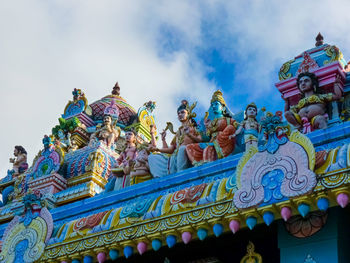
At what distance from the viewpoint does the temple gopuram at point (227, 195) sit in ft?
30.7

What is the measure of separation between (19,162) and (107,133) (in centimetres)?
364

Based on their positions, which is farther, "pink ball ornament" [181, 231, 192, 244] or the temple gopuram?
"pink ball ornament" [181, 231, 192, 244]

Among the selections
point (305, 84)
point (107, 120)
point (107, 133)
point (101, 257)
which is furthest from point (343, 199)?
point (107, 120)

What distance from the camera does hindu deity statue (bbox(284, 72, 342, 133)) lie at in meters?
11.9

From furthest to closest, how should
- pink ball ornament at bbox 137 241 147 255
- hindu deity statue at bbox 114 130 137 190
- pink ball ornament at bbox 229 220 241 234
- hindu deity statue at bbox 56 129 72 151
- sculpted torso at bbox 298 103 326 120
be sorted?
hindu deity statue at bbox 56 129 72 151 < hindu deity statue at bbox 114 130 137 190 < sculpted torso at bbox 298 103 326 120 < pink ball ornament at bbox 137 241 147 255 < pink ball ornament at bbox 229 220 241 234

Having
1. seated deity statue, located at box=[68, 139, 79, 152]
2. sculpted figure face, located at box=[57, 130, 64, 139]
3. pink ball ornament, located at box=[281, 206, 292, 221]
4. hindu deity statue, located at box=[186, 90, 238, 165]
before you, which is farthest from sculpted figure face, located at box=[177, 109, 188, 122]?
sculpted figure face, located at box=[57, 130, 64, 139]

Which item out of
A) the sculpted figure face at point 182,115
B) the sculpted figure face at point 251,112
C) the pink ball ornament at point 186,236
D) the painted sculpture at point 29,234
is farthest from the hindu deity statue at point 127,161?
the pink ball ornament at point 186,236

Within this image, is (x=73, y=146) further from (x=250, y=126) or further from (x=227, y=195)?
(x=227, y=195)

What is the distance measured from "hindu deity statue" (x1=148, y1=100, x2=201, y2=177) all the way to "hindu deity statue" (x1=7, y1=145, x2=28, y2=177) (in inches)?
312

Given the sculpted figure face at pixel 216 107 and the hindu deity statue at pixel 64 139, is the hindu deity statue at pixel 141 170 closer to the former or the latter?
the sculpted figure face at pixel 216 107

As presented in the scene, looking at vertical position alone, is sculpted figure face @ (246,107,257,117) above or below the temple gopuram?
above

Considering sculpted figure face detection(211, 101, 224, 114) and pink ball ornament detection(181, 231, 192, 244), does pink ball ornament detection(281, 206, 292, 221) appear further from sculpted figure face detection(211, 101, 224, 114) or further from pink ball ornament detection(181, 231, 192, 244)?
sculpted figure face detection(211, 101, 224, 114)

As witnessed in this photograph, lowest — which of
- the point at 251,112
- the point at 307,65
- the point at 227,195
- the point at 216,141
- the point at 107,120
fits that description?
the point at 227,195

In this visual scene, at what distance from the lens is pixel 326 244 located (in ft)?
30.4
